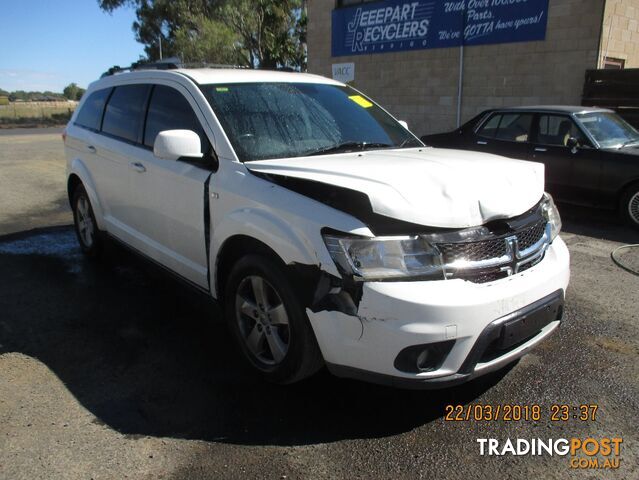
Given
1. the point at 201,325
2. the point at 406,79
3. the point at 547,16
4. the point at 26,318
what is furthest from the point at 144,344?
the point at 406,79

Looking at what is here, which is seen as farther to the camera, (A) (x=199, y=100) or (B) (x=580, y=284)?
(B) (x=580, y=284)

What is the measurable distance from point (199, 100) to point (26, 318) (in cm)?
223

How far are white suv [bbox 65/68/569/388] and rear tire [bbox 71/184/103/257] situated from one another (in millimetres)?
1422

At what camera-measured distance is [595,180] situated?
24.6ft

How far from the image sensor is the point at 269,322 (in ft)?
10.3

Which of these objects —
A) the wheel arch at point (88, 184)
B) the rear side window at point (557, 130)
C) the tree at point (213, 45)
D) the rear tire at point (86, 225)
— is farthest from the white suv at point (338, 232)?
the tree at point (213, 45)

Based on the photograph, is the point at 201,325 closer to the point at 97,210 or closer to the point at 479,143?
the point at 97,210

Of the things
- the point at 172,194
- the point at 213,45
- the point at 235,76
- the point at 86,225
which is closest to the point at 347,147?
the point at 235,76

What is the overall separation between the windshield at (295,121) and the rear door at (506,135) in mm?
4585

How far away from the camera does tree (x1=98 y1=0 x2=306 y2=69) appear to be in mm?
31031

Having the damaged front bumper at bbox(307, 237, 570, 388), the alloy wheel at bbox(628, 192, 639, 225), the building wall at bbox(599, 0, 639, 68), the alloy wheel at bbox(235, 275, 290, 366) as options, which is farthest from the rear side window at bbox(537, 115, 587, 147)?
the alloy wheel at bbox(235, 275, 290, 366)

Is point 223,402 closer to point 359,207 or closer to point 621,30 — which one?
point 359,207

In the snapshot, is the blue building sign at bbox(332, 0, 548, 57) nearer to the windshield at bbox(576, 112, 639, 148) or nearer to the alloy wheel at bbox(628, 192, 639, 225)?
the windshield at bbox(576, 112, 639, 148)

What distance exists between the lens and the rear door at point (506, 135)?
8289 mm
